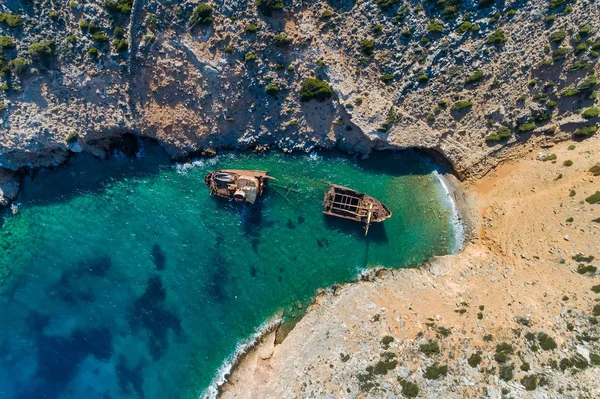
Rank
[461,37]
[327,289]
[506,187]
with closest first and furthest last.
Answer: [461,37] < [506,187] < [327,289]

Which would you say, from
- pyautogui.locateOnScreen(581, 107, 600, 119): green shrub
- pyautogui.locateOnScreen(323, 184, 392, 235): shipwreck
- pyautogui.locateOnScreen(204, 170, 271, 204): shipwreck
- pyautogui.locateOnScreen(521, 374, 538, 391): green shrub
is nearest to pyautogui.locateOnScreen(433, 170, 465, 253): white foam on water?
pyautogui.locateOnScreen(323, 184, 392, 235): shipwreck

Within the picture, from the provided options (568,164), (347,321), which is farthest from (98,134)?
(568,164)

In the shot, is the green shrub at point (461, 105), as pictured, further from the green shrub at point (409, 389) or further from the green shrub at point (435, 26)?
the green shrub at point (409, 389)

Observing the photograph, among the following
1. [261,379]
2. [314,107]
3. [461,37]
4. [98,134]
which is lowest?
[261,379]

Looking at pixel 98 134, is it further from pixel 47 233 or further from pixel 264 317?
pixel 264 317

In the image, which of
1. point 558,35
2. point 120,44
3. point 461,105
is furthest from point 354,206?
point 120,44

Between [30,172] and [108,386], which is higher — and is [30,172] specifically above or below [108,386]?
above

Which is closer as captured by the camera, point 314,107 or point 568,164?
point 568,164

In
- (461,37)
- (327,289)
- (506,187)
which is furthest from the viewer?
(327,289)
